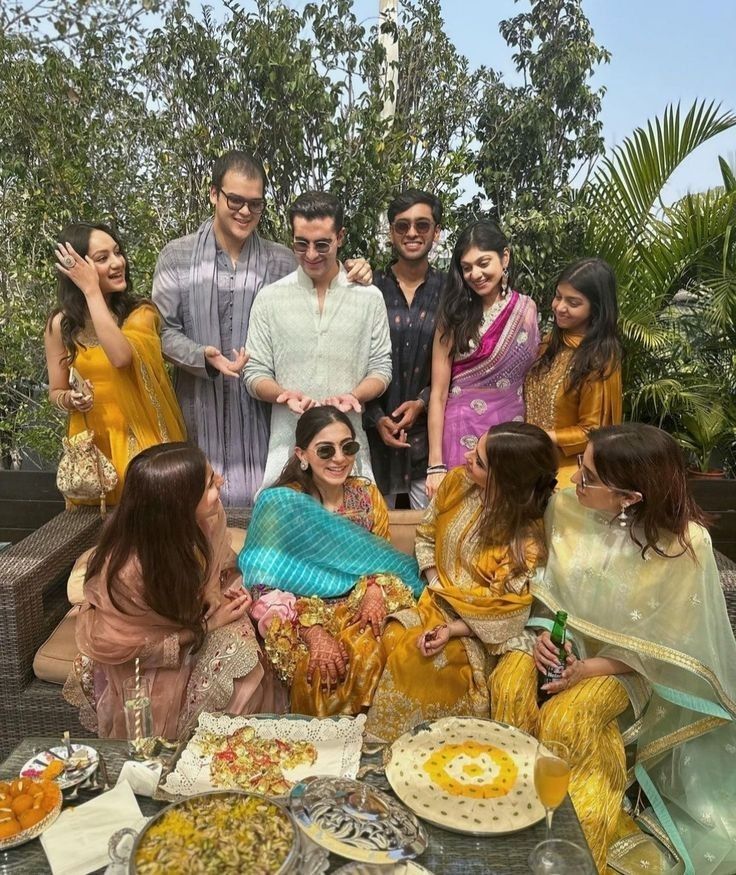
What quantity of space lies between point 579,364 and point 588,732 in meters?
1.37

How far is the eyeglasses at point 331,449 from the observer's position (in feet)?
8.95

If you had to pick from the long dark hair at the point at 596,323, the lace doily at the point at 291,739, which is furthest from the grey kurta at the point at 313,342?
the lace doily at the point at 291,739

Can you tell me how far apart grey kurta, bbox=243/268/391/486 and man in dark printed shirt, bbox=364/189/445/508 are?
0.48 feet

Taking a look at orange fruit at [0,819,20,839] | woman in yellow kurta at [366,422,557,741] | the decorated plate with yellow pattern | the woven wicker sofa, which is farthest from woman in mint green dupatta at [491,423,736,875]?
orange fruit at [0,819,20,839]

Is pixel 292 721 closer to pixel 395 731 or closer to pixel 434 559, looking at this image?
pixel 395 731

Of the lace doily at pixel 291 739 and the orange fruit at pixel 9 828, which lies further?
the lace doily at pixel 291 739

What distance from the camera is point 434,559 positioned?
8.99 feet

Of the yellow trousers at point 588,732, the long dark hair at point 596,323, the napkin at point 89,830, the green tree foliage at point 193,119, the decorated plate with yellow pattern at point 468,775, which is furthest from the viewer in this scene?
the green tree foliage at point 193,119

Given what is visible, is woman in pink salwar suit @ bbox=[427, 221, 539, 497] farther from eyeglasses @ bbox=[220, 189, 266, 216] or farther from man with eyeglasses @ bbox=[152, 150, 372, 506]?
eyeglasses @ bbox=[220, 189, 266, 216]

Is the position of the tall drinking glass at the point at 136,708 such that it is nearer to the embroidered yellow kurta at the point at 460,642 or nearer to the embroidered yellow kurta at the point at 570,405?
the embroidered yellow kurta at the point at 460,642

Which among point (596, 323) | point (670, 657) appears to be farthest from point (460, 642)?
point (596, 323)

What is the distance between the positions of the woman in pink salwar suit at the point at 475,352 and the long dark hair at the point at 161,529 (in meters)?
1.19

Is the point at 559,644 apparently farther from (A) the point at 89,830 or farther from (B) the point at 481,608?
(A) the point at 89,830

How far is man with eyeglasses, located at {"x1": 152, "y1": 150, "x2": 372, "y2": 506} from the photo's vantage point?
125 inches
